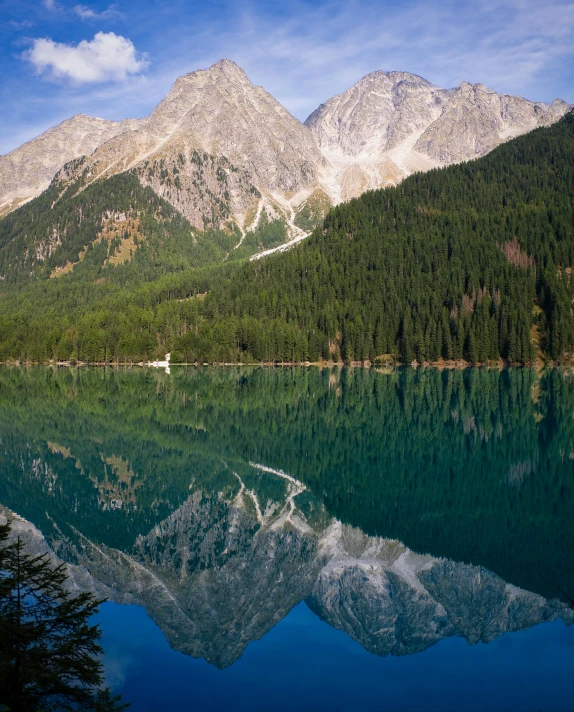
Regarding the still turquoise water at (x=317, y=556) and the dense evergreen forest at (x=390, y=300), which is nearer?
the still turquoise water at (x=317, y=556)

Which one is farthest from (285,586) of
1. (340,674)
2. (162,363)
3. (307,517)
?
(162,363)

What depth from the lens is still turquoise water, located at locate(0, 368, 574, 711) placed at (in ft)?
44.4

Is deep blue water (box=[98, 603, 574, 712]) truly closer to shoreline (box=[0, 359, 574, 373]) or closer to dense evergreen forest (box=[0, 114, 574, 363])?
shoreline (box=[0, 359, 574, 373])

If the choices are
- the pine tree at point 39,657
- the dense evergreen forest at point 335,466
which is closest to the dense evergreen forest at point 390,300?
the dense evergreen forest at point 335,466

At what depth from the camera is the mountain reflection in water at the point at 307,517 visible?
16.8m

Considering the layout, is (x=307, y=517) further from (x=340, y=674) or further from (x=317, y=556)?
(x=340, y=674)

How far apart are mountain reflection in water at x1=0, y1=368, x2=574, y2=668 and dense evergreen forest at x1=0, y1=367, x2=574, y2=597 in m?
0.14

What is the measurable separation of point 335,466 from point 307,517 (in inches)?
381

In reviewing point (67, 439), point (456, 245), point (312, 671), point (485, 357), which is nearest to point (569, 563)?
point (312, 671)

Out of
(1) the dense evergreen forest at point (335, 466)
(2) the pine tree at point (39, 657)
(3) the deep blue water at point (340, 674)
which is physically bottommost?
(3) the deep blue water at point (340, 674)

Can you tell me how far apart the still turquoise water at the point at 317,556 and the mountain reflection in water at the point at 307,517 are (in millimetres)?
99

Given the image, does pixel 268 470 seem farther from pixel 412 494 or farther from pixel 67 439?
pixel 67 439

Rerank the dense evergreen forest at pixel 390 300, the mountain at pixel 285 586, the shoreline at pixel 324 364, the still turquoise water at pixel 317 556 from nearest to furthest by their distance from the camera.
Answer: the still turquoise water at pixel 317 556
the mountain at pixel 285 586
the shoreline at pixel 324 364
the dense evergreen forest at pixel 390 300

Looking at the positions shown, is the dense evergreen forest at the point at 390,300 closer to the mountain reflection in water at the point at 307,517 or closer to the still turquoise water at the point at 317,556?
the mountain reflection in water at the point at 307,517
